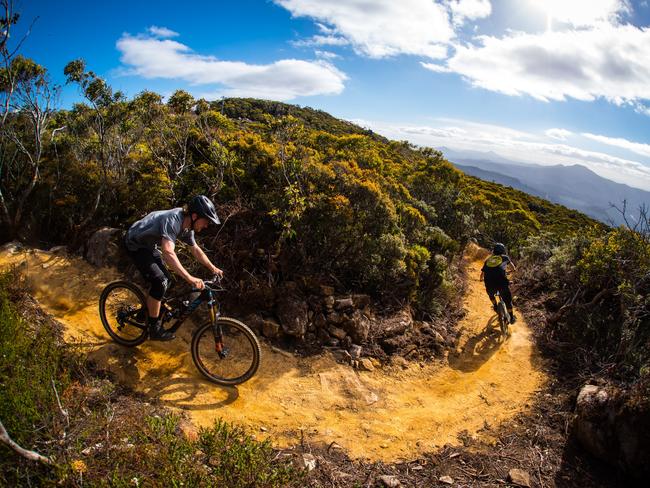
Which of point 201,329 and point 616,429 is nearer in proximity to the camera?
point 616,429

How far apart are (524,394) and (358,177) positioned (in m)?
5.05

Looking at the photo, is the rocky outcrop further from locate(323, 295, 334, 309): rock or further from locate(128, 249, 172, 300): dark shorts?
locate(128, 249, 172, 300): dark shorts

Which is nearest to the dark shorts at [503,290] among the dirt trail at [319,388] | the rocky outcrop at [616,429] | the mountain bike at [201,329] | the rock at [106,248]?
the dirt trail at [319,388]

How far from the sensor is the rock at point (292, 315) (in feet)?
21.9

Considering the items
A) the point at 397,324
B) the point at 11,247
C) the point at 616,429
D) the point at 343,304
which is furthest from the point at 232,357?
the point at 11,247

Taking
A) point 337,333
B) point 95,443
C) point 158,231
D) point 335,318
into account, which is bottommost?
point 95,443

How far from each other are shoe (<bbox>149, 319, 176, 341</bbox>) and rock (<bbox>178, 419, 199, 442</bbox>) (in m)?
1.29

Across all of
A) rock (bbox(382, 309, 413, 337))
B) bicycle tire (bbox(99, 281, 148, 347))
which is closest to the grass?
bicycle tire (bbox(99, 281, 148, 347))

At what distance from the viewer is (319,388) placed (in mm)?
5906

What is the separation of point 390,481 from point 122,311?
171 inches

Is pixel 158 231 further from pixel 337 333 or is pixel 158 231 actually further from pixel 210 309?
pixel 337 333

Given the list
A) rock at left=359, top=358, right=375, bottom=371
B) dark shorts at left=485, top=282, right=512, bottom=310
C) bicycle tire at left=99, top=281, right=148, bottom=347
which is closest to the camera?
bicycle tire at left=99, top=281, right=148, bottom=347

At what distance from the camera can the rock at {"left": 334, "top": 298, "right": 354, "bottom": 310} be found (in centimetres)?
713

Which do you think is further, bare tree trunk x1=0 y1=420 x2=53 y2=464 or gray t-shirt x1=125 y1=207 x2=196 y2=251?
gray t-shirt x1=125 y1=207 x2=196 y2=251
